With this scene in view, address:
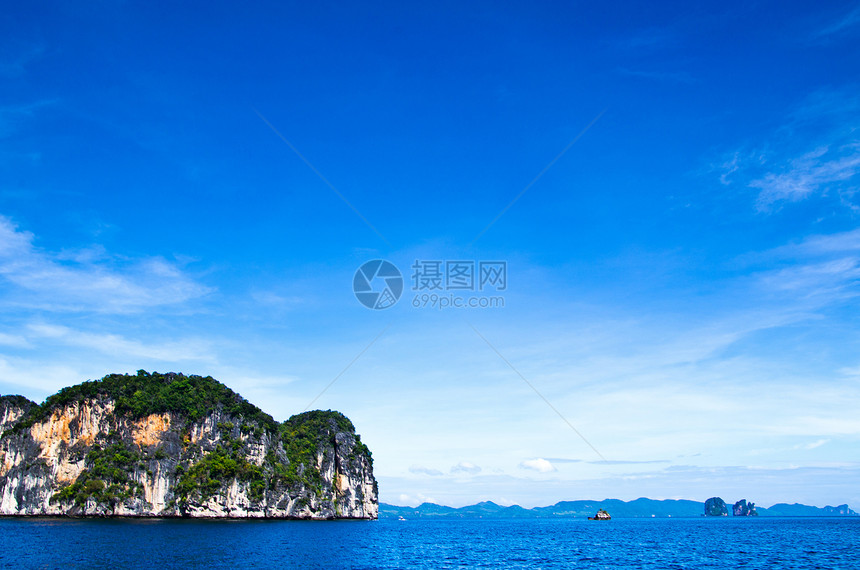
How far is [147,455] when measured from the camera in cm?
10456

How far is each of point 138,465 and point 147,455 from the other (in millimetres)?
3462

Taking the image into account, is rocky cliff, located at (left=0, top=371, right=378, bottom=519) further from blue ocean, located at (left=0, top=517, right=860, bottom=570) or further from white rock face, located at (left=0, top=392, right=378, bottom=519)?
blue ocean, located at (left=0, top=517, right=860, bottom=570)

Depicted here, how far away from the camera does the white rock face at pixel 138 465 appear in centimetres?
9712

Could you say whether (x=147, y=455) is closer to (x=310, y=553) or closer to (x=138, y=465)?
(x=138, y=465)

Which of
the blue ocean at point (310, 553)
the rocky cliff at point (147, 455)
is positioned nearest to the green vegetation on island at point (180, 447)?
the rocky cliff at point (147, 455)

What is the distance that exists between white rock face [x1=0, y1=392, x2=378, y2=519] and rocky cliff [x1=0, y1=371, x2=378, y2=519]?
0.56ft

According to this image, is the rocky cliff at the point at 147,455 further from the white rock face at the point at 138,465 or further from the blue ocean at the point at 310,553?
the blue ocean at the point at 310,553

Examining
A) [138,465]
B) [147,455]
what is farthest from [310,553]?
[147,455]

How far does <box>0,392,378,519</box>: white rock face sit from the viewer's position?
97.1 m

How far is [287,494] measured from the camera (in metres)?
116

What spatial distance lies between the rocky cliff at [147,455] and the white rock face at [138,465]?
0.17 m

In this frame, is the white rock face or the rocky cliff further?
the rocky cliff

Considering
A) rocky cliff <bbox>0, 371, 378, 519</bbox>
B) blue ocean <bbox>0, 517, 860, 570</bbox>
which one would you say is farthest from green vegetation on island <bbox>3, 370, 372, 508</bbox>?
blue ocean <bbox>0, 517, 860, 570</bbox>

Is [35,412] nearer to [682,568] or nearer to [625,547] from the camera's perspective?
[625,547]
